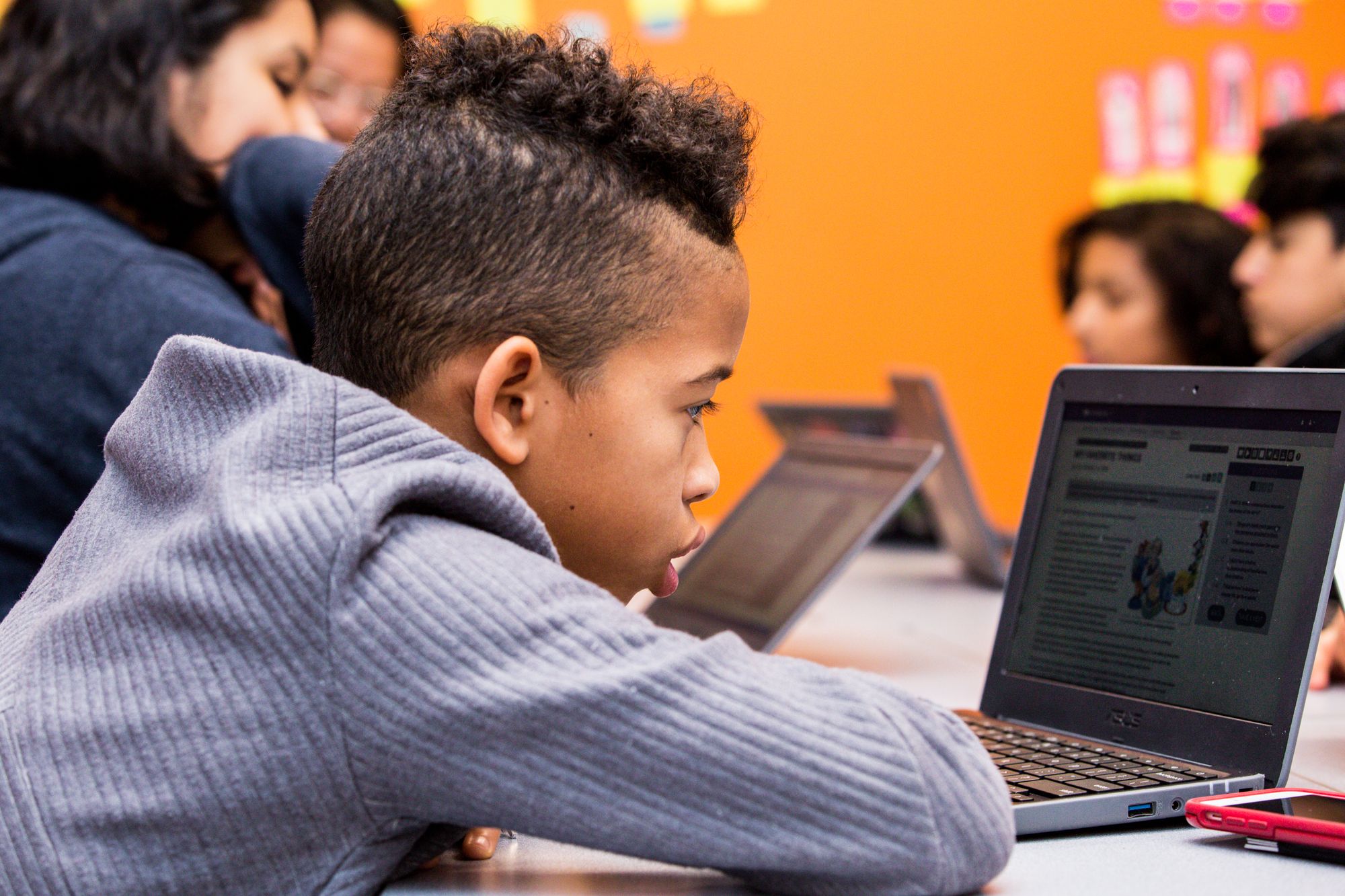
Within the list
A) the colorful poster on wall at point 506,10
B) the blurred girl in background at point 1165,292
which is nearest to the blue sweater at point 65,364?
the blurred girl in background at point 1165,292

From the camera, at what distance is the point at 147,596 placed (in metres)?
0.54

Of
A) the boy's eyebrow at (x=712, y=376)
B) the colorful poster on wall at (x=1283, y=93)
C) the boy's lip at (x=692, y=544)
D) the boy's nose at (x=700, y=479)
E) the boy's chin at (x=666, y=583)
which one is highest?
the colorful poster on wall at (x=1283, y=93)

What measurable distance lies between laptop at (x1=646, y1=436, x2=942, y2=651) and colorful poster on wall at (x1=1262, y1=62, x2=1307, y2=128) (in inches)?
115

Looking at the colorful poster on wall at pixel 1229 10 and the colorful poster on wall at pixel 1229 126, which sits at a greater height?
the colorful poster on wall at pixel 1229 10

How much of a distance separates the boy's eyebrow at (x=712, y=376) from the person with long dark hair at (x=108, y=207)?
493mm

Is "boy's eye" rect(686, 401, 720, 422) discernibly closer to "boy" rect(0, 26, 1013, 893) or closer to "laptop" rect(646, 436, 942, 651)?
"boy" rect(0, 26, 1013, 893)

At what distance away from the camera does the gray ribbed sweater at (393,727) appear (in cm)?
51

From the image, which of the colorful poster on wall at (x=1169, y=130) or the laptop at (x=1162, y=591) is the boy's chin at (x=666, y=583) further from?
the colorful poster on wall at (x=1169, y=130)

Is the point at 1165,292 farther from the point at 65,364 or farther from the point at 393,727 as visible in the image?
the point at 393,727

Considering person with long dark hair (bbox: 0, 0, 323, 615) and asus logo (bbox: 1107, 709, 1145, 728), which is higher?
person with long dark hair (bbox: 0, 0, 323, 615)

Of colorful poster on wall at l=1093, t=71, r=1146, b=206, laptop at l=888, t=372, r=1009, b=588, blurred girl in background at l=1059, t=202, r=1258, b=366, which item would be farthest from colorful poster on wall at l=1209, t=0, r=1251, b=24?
laptop at l=888, t=372, r=1009, b=588

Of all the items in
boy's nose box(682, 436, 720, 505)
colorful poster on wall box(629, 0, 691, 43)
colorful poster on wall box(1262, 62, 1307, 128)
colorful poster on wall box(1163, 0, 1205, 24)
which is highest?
colorful poster on wall box(1163, 0, 1205, 24)

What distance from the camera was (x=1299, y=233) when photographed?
2189 mm

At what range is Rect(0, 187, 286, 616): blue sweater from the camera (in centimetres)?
108
